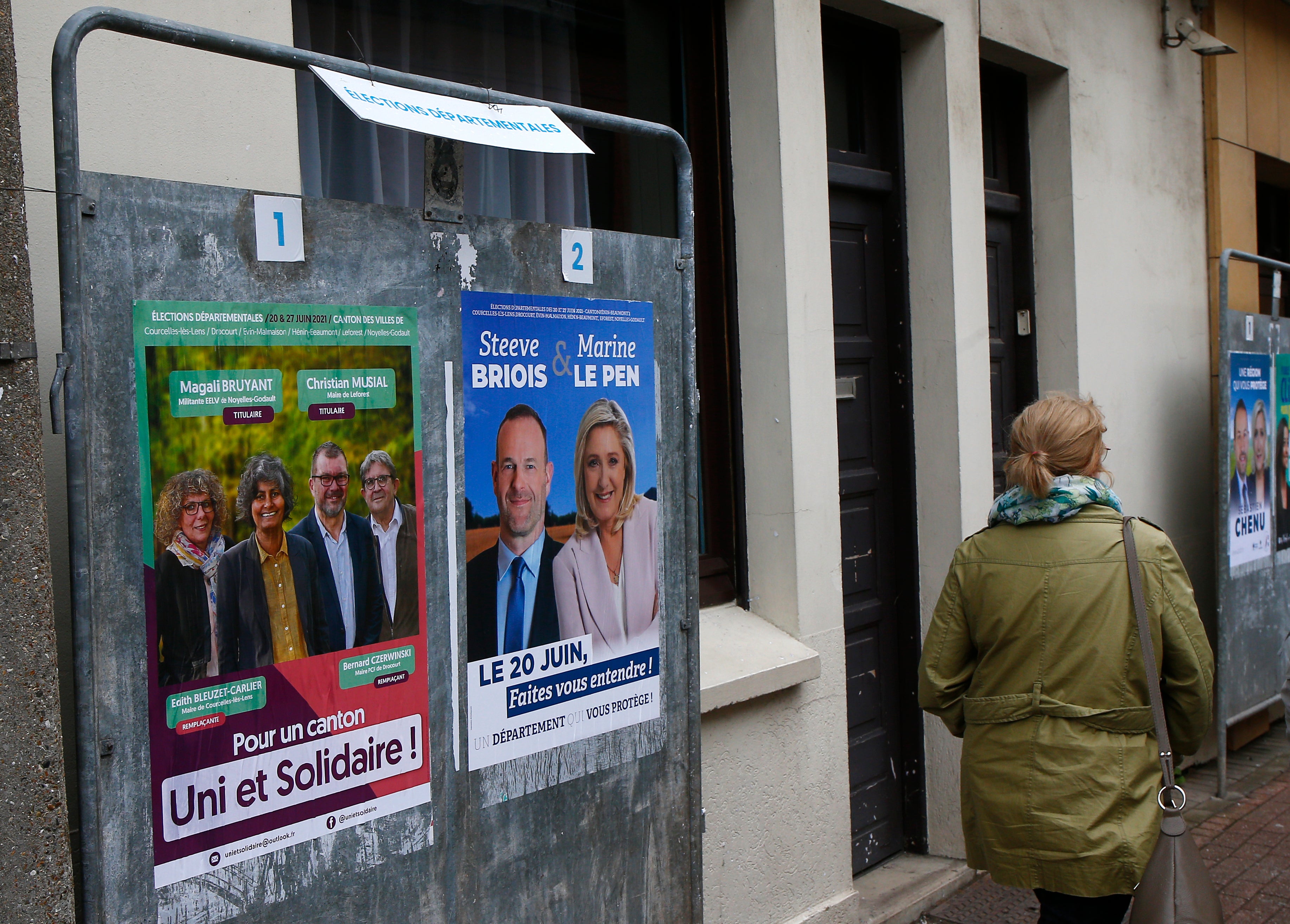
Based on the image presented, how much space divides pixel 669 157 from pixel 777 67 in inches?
18.7

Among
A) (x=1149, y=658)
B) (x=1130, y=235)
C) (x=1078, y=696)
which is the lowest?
(x=1078, y=696)

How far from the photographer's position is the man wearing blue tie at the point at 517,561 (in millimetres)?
2311

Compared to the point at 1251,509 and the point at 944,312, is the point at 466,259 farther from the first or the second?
the point at 1251,509

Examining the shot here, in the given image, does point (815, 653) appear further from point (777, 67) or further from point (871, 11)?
point (871, 11)

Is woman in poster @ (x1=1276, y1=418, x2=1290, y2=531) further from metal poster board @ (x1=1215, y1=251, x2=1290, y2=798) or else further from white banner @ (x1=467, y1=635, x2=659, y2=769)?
white banner @ (x1=467, y1=635, x2=659, y2=769)

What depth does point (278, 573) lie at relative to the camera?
1975 millimetres

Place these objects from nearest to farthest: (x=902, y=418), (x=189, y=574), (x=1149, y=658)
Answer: (x=189, y=574) < (x=1149, y=658) < (x=902, y=418)

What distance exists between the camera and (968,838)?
10.5 feet

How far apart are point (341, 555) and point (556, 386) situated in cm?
60

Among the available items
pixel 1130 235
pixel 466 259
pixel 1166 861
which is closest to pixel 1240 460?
pixel 1130 235

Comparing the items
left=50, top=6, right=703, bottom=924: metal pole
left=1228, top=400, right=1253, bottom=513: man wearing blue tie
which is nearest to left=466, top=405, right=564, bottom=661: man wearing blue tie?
left=50, top=6, right=703, bottom=924: metal pole

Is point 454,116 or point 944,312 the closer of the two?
point 454,116

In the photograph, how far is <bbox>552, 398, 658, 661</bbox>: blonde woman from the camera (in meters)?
2.47

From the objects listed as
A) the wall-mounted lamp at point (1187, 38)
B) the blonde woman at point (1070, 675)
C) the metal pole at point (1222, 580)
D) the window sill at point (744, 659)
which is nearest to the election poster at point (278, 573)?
the window sill at point (744, 659)
